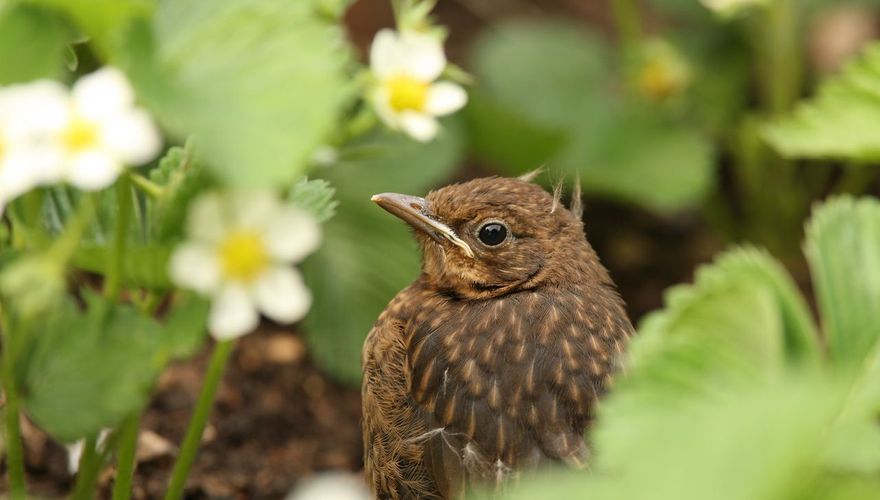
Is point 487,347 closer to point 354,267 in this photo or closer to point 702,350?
point 702,350

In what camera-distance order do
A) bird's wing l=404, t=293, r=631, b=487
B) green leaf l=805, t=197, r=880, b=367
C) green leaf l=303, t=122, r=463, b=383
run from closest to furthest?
green leaf l=805, t=197, r=880, b=367 < bird's wing l=404, t=293, r=631, b=487 < green leaf l=303, t=122, r=463, b=383

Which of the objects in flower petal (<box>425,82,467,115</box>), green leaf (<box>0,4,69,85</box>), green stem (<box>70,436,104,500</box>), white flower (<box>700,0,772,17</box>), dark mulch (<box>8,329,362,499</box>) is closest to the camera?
green leaf (<box>0,4,69,85</box>)

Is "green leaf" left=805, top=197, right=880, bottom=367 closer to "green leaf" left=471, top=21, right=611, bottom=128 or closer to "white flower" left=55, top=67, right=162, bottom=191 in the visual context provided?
"white flower" left=55, top=67, right=162, bottom=191

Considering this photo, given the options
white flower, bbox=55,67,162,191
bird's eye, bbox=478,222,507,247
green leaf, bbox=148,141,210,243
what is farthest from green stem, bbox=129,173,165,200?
bird's eye, bbox=478,222,507,247

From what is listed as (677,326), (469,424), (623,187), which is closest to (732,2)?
(623,187)

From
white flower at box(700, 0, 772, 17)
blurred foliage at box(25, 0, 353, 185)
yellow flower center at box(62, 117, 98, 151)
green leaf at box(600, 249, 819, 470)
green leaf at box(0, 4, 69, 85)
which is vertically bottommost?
yellow flower center at box(62, 117, 98, 151)

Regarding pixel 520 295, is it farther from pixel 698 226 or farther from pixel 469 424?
pixel 698 226

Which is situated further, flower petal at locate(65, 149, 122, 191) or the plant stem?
the plant stem

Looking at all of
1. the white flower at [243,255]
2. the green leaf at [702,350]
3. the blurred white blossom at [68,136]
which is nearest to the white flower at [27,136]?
the blurred white blossom at [68,136]

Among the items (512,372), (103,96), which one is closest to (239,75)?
(103,96)
